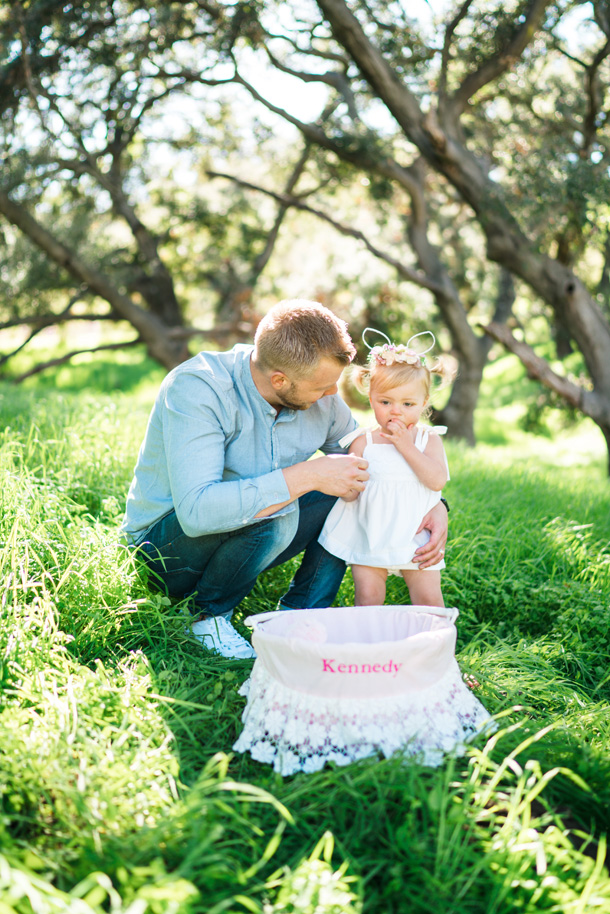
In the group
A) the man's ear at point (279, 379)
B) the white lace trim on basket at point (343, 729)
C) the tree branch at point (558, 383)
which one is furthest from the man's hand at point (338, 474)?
the tree branch at point (558, 383)

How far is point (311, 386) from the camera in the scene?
2357 millimetres

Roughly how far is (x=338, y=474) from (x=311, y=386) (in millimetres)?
311

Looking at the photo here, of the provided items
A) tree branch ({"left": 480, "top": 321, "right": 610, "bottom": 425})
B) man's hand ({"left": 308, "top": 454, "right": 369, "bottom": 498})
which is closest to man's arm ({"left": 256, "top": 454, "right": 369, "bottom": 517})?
man's hand ({"left": 308, "top": 454, "right": 369, "bottom": 498})

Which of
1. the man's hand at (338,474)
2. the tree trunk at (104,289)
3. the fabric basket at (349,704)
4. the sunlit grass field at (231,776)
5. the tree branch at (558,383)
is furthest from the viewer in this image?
the tree trunk at (104,289)

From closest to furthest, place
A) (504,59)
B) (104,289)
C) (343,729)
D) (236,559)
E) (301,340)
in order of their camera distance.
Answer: (343,729) → (301,340) → (236,559) → (504,59) → (104,289)

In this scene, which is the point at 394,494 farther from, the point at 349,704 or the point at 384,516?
the point at 349,704

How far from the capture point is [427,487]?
8.58 ft

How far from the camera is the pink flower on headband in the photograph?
2547mm

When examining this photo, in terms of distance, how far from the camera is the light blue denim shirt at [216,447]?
221 centimetres

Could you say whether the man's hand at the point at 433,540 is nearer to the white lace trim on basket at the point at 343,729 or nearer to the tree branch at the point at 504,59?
the white lace trim on basket at the point at 343,729

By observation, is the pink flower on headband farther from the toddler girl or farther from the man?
the man

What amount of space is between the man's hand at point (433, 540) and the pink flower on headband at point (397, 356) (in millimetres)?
559

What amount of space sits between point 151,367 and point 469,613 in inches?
447

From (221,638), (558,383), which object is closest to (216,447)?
(221,638)
